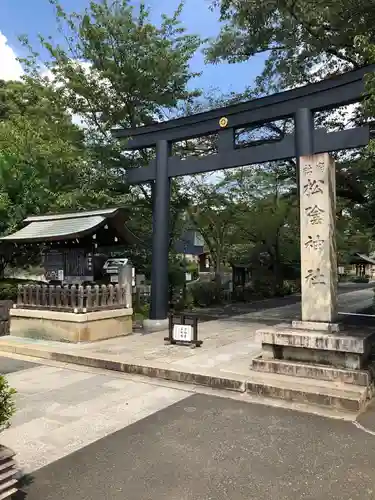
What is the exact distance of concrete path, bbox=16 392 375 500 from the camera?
3502mm

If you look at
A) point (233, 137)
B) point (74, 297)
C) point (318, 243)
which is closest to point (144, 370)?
point (318, 243)

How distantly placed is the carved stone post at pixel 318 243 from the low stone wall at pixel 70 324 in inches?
225

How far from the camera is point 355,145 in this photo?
9367 millimetres

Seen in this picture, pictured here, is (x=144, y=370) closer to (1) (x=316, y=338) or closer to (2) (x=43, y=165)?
(1) (x=316, y=338)

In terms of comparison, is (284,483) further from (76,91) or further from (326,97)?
(76,91)

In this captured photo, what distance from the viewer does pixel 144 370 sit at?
7.34 m

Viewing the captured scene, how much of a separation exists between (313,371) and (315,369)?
51 mm

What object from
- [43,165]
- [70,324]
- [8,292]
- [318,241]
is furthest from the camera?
[43,165]

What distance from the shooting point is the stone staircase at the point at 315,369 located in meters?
5.71

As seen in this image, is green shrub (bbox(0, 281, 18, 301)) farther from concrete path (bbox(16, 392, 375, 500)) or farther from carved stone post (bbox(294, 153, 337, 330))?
carved stone post (bbox(294, 153, 337, 330))

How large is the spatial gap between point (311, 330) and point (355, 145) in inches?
194

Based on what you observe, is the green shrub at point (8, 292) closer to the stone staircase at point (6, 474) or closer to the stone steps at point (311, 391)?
the stone steps at point (311, 391)

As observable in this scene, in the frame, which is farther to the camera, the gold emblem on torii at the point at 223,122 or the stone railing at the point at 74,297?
the gold emblem on torii at the point at 223,122

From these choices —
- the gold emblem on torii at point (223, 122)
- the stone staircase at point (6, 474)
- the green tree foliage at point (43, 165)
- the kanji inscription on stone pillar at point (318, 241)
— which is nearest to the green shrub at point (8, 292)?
the green tree foliage at point (43, 165)
